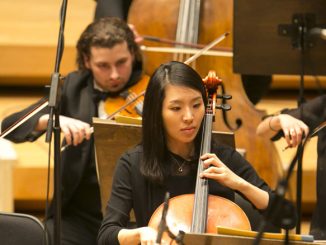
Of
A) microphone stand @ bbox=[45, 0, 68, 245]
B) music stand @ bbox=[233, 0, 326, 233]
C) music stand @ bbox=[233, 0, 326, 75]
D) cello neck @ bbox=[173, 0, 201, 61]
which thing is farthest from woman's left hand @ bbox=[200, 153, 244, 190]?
cello neck @ bbox=[173, 0, 201, 61]

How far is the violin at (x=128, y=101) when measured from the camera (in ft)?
8.54

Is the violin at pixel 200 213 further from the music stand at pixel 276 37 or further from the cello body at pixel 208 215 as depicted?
the music stand at pixel 276 37

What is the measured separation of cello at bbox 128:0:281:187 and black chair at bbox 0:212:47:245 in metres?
0.98

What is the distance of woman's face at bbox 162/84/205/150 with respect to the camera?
82.4 inches

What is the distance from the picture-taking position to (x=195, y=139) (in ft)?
7.18

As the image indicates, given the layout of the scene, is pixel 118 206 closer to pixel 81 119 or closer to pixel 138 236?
pixel 138 236

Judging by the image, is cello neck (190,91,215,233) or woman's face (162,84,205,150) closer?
cello neck (190,91,215,233)

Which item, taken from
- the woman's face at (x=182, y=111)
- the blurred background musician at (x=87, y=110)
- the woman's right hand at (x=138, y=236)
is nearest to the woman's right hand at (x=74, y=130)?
the blurred background musician at (x=87, y=110)

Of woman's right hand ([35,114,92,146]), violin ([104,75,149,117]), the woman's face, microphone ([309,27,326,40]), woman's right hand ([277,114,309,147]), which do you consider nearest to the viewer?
the woman's face

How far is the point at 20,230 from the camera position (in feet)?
6.59

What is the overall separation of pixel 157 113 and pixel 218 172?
0.26m

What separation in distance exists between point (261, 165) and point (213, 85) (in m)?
0.73

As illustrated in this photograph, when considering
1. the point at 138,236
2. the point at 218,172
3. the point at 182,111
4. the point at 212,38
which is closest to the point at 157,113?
the point at 182,111

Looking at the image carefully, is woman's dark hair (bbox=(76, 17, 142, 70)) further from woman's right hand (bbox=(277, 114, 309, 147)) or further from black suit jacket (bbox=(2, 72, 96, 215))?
woman's right hand (bbox=(277, 114, 309, 147))
